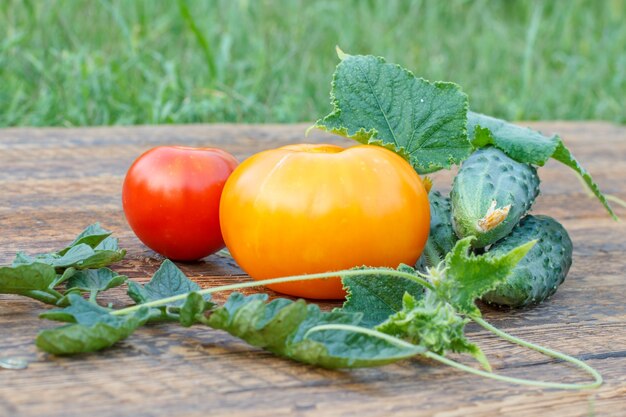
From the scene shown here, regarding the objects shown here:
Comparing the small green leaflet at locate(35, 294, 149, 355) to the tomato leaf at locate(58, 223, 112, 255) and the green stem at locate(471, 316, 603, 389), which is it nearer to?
the tomato leaf at locate(58, 223, 112, 255)

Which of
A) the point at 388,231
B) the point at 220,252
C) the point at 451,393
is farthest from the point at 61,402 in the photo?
the point at 220,252

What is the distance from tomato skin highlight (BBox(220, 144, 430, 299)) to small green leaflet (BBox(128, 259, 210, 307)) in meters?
0.14

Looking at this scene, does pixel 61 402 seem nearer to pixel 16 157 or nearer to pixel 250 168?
pixel 250 168

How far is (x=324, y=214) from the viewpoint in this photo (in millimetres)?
1452

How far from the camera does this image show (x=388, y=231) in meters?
1.48

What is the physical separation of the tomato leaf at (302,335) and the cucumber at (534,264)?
359 mm

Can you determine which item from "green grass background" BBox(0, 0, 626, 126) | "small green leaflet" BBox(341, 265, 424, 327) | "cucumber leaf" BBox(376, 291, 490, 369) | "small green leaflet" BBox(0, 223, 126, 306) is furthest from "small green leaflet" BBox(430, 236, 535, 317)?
"green grass background" BBox(0, 0, 626, 126)

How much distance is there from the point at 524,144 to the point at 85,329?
80cm

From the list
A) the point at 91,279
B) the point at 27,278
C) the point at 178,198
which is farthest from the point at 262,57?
the point at 27,278

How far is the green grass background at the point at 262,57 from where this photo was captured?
3338 mm

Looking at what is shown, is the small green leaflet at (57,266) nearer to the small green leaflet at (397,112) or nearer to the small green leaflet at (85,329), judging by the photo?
the small green leaflet at (85,329)

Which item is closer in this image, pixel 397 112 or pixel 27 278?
pixel 27 278

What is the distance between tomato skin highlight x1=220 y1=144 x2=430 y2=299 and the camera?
4.78 feet

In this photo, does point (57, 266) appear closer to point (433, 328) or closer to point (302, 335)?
point (302, 335)
